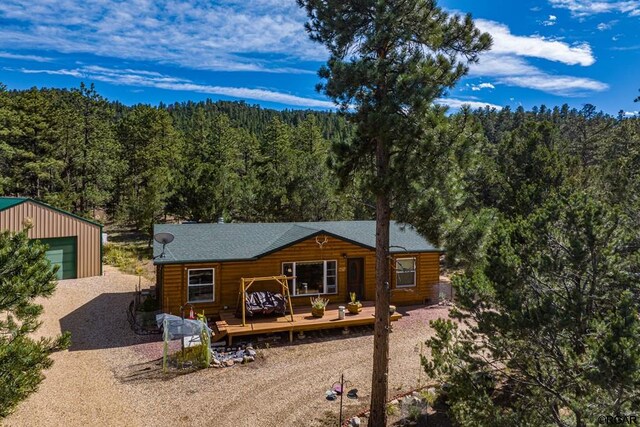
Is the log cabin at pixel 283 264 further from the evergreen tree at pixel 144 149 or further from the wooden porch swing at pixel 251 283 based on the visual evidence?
the evergreen tree at pixel 144 149

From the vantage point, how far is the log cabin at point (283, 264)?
14.0 metres

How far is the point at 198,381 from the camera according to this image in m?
10.1

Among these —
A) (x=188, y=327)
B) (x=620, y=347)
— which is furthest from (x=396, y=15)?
(x=188, y=327)

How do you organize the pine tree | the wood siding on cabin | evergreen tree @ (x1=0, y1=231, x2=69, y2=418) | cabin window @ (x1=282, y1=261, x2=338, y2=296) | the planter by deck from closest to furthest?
evergreen tree @ (x1=0, y1=231, x2=69, y2=418) < the pine tree < the planter by deck < the wood siding on cabin < cabin window @ (x1=282, y1=261, x2=338, y2=296)

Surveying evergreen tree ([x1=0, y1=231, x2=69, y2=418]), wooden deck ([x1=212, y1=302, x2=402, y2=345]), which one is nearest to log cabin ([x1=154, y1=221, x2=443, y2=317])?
wooden deck ([x1=212, y1=302, x2=402, y2=345])

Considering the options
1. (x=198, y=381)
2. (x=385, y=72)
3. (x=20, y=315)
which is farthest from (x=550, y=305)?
(x=198, y=381)

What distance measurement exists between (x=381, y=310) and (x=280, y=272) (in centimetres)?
759

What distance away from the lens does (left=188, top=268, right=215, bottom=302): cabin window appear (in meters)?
14.1

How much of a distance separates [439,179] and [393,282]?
9.69 metres

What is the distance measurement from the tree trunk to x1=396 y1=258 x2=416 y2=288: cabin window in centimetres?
882

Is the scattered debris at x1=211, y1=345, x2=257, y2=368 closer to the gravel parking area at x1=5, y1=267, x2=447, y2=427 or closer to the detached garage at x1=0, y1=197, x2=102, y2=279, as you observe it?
the gravel parking area at x1=5, y1=267, x2=447, y2=427

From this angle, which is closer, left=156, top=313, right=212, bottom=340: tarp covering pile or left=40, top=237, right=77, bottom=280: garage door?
left=156, top=313, right=212, bottom=340: tarp covering pile

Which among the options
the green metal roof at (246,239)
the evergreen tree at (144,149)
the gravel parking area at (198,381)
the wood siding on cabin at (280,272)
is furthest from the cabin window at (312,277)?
the evergreen tree at (144,149)

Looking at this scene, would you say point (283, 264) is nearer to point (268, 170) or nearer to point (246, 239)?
point (246, 239)
